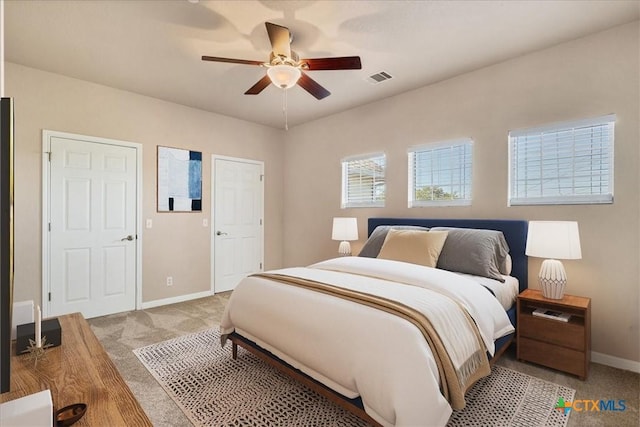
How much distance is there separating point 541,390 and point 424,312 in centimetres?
129

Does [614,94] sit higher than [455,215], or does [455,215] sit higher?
[614,94]

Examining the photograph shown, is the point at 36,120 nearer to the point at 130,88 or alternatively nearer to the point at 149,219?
the point at 130,88

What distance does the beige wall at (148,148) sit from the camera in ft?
10.6

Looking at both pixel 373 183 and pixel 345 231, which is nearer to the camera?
pixel 345 231

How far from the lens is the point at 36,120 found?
330cm

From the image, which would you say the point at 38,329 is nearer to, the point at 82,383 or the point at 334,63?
the point at 82,383

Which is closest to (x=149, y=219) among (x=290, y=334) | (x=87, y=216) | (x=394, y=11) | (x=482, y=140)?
(x=87, y=216)

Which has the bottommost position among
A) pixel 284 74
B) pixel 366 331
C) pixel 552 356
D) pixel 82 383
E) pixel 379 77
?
pixel 552 356

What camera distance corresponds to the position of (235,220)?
502 centimetres

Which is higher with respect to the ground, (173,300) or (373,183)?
(373,183)

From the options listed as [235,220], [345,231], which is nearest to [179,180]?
[235,220]

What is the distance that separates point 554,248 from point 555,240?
6 centimetres

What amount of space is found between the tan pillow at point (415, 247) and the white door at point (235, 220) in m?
2.68

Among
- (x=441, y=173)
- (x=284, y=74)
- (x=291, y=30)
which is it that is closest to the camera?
(x=284, y=74)
